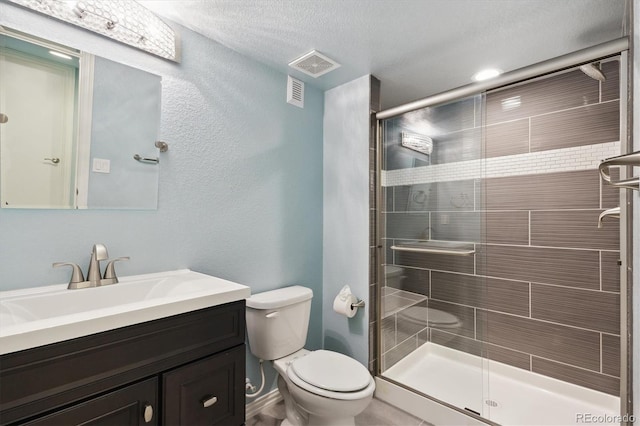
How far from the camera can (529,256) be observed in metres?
2.10

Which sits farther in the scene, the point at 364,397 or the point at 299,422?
the point at 299,422

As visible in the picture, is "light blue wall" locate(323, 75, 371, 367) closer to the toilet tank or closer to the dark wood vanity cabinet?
the toilet tank

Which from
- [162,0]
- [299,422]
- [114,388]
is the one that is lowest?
[299,422]

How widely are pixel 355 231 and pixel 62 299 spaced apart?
155 cm

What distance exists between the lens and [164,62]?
1.48m

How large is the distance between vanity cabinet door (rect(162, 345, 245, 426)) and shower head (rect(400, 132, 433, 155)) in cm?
155

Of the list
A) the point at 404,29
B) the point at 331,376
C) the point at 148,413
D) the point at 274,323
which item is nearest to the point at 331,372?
the point at 331,376

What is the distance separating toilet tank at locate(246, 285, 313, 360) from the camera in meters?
1.66

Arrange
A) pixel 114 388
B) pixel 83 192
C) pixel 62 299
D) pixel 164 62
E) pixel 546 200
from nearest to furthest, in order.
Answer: pixel 114 388 → pixel 62 299 → pixel 83 192 → pixel 164 62 → pixel 546 200

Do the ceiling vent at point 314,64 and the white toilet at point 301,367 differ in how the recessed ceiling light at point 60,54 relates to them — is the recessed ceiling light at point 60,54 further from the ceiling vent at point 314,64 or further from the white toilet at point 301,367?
the white toilet at point 301,367

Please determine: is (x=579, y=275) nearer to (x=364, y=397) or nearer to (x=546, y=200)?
(x=546, y=200)

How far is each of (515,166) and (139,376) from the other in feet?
8.11

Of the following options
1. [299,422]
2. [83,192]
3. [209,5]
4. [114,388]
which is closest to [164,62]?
[209,5]

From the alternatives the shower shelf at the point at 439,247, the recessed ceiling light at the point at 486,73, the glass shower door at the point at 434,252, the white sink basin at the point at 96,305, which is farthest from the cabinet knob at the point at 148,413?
the recessed ceiling light at the point at 486,73
